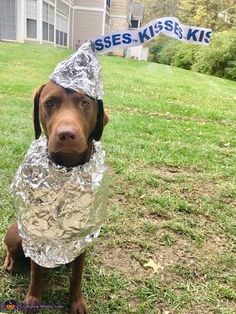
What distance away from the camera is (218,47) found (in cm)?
2058

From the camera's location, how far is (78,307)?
93.7 inches

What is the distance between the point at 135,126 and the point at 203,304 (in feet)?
13.8

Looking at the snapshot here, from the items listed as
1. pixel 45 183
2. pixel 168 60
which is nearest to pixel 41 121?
pixel 45 183

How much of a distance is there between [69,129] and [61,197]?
48 cm

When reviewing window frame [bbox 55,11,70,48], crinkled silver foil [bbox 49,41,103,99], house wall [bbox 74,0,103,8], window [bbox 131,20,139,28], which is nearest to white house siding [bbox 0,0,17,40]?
window frame [bbox 55,11,70,48]

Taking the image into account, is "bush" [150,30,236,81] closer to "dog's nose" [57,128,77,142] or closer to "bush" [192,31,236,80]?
"bush" [192,31,236,80]

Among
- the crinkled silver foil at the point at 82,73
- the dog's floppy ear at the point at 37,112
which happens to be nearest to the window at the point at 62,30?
the dog's floppy ear at the point at 37,112

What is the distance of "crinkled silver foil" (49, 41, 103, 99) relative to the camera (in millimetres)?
2029

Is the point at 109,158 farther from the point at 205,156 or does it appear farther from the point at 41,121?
the point at 41,121

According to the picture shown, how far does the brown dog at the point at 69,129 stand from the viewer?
1.92m

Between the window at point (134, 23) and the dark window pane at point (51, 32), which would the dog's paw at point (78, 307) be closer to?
Result: the dark window pane at point (51, 32)

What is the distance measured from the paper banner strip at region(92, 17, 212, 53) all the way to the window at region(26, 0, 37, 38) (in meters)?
18.8

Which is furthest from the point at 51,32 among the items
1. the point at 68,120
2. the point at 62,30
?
the point at 68,120

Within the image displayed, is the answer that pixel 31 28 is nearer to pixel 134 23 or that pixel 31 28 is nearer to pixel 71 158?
pixel 71 158
